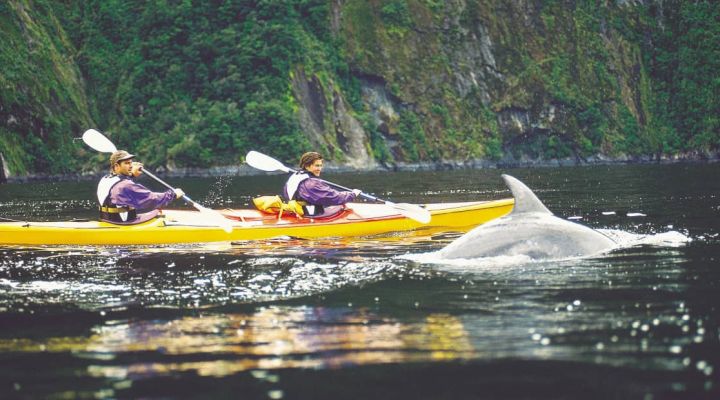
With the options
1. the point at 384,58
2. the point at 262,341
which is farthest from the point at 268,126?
the point at 262,341

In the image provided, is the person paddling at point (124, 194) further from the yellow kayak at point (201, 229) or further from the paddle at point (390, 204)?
the paddle at point (390, 204)

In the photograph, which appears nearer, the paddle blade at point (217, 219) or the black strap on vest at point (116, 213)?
the paddle blade at point (217, 219)

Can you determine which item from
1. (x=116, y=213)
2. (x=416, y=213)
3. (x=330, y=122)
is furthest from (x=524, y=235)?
(x=330, y=122)

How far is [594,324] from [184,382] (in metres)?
3.72

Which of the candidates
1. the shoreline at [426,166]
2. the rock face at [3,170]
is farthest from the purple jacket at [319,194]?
the rock face at [3,170]

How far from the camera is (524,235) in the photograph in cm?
1220

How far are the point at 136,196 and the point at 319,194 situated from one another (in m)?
3.40

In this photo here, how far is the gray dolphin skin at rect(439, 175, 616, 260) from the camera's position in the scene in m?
12.2

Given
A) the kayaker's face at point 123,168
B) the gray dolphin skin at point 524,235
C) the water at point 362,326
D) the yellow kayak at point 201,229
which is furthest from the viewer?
the yellow kayak at point 201,229

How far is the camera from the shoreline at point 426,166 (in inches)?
3310

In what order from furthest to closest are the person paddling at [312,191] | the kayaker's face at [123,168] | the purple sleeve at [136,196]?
1. the person paddling at [312,191]
2. the kayaker's face at [123,168]
3. the purple sleeve at [136,196]

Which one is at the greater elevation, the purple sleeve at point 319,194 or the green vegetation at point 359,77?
the green vegetation at point 359,77

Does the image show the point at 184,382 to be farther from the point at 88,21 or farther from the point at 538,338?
the point at 88,21

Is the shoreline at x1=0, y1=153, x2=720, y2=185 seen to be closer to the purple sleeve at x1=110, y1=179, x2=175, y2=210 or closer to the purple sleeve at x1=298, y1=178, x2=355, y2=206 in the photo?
the purple sleeve at x1=298, y1=178, x2=355, y2=206
